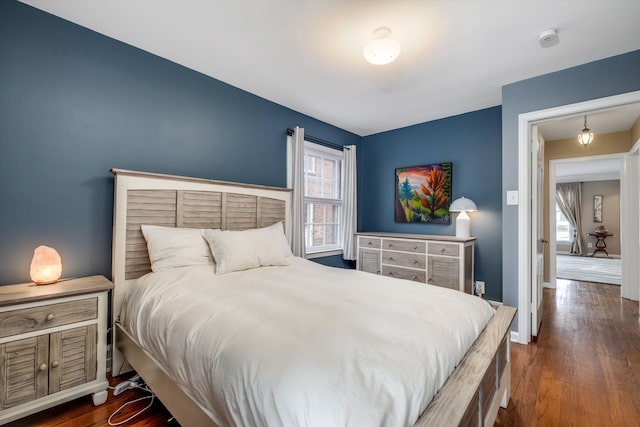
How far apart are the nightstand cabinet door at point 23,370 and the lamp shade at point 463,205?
3648mm

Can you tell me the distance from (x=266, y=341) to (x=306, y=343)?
152 mm

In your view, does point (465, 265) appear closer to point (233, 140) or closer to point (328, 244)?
point (328, 244)

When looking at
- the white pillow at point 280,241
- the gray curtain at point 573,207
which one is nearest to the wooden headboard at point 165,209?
the white pillow at point 280,241

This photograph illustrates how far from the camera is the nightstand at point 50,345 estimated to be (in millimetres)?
1459

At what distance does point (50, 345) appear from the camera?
157 cm

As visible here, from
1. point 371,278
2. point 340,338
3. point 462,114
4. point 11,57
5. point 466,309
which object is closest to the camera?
point 340,338

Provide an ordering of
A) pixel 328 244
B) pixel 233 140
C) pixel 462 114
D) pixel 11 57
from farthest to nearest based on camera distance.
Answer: pixel 328 244 → pixel 462 114 → pixel 233 140 → pixel 11 57

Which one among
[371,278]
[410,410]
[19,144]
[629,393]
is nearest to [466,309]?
[371,278]

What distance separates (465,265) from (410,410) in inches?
101

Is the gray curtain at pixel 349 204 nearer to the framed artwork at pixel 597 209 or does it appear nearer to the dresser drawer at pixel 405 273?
the dresser drawer at pixel 405 273

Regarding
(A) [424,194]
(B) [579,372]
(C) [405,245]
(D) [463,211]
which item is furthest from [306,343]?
(A) [424,194]

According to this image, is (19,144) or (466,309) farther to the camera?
(19,144)

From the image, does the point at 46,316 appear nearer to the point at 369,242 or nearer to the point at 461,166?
the point at 369,242

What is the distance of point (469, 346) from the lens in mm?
1285
